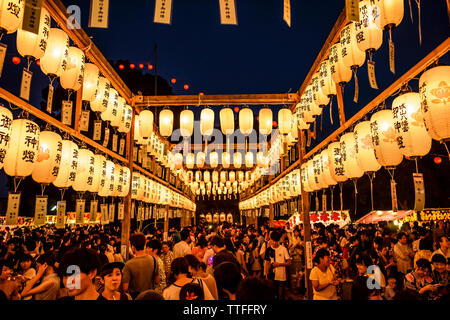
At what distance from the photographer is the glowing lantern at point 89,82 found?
6.88 metres

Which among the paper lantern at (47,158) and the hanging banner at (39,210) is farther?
the hanging banner at (39,210)

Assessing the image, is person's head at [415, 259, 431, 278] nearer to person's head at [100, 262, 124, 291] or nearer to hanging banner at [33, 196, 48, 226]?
person's head at [100, 262, 124, 291]

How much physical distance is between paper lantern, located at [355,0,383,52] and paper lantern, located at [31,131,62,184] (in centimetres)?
613

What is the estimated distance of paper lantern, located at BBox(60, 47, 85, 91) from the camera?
19.2 ft

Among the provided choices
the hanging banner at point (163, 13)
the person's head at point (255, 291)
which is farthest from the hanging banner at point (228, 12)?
the person's head at point (255, 291)

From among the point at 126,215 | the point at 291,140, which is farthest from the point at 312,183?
the point at 126,215

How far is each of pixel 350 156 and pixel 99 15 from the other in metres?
6.08

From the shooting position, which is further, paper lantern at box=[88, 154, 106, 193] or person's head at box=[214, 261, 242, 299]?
paper lantern at box=[88, 154, 106, 193]

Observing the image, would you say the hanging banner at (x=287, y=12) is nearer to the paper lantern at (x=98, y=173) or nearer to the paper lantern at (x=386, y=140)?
the paper lantern at (x=386, y=140)

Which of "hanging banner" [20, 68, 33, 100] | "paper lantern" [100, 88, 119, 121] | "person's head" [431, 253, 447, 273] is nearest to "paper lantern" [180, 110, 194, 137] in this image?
"paper lantern" [100, 88, 119, 121]

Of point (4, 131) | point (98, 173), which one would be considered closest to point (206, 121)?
point (98, 173)

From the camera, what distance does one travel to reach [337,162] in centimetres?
719

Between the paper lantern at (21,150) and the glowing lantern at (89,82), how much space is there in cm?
201
